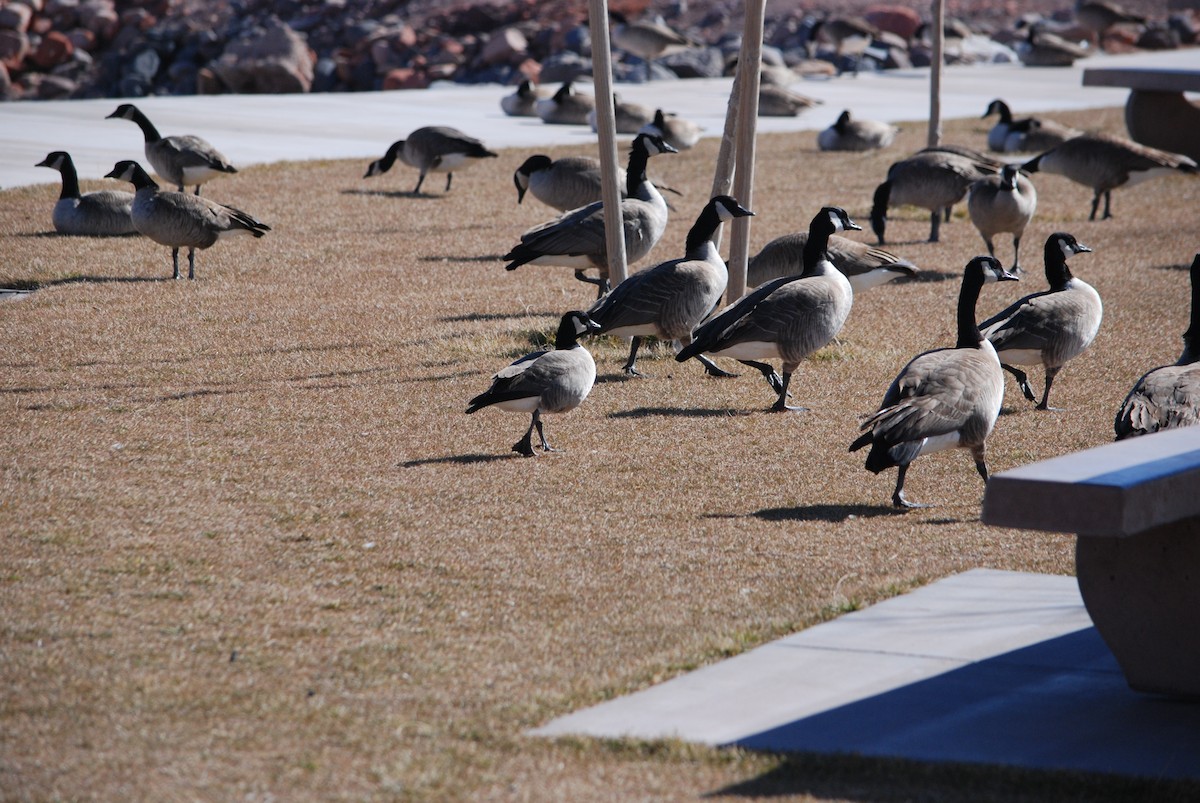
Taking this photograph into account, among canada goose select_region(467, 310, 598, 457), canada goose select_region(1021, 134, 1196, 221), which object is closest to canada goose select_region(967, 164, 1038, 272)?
canada goose select_region(1021, 134, 1196, 221)

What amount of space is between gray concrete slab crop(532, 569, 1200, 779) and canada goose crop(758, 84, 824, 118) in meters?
21.9

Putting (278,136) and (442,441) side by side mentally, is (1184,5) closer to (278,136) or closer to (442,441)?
(278,136)

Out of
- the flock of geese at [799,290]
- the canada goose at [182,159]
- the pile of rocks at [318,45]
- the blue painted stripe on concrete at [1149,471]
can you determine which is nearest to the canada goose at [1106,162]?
the flock of geese at [799,290]

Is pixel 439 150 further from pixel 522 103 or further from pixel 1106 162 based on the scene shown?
pixel 522 103

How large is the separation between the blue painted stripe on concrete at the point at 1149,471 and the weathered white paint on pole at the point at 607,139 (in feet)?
20.3

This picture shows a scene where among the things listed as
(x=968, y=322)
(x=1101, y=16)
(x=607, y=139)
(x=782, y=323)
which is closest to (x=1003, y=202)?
(x=607, y=139)

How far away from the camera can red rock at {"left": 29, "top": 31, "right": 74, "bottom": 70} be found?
44.7 m

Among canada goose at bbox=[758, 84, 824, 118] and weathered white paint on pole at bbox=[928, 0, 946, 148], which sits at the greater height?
weathered white paint on pole at bbox=[928, 0, 946, 148]

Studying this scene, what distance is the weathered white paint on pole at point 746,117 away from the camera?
35.0 feet

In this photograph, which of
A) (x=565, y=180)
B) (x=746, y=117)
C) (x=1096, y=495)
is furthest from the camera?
(x=565, y=180)

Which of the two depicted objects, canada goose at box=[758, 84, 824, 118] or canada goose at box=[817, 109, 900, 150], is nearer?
canada goose at box=[817, 109, 900, 150]

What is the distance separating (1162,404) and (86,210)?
36.6 feet

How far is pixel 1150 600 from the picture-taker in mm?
4961

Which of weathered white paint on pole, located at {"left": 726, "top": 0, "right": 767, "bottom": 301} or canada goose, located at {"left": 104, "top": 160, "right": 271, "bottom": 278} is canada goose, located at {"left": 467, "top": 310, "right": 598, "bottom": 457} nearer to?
weathered white paint on pole, located at {"left": 726, "top": 0, "right": 767, "bottom": 301}
